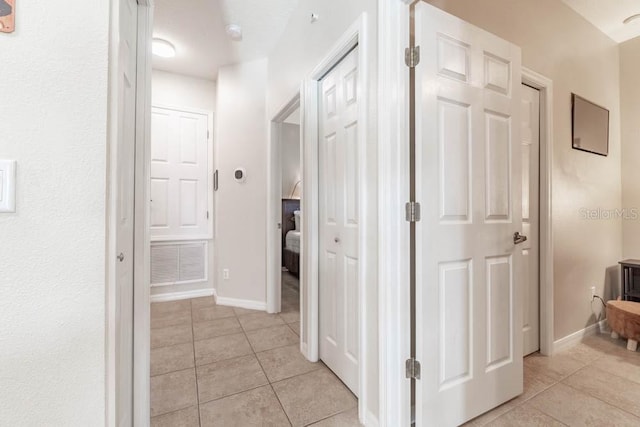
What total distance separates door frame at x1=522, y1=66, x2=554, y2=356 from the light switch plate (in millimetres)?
2791

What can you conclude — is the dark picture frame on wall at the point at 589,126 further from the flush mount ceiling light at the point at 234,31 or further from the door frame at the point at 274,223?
the flush mount ceiling light at the point at 234,31

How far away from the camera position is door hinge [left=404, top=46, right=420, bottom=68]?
1.26 m

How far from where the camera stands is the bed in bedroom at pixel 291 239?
4367 mm

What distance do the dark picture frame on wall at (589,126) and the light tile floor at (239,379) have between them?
2688 millimetres

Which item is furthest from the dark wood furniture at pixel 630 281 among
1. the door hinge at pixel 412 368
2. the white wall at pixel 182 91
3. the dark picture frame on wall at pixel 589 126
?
the white wall at pixel 182 91

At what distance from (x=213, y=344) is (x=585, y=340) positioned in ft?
10.2

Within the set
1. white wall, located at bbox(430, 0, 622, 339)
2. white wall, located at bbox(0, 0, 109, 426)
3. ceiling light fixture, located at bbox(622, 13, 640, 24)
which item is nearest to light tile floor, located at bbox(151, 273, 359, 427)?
white wall, located at bbox(0, 0, 109, 426)

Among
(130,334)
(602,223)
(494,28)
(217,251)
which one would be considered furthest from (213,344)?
(602,223)

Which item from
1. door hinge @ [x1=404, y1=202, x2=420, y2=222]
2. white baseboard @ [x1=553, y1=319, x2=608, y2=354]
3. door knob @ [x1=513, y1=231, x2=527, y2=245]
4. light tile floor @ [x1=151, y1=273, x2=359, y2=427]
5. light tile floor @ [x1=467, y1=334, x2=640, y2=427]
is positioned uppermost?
door hinge @ [x1=404, y1=202, x2=420, y2=222]

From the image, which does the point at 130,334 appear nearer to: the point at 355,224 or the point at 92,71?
the point at 92,71

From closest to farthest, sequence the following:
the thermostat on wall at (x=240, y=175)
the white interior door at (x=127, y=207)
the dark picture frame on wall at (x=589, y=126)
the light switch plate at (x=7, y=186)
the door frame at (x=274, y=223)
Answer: the light switch plate at (x=7, y=186) → the white interior door at (x=127, y=207) → the dark picture frame on wall at (x=589, y=126) → the door frame at (x=274, y=223) → the thermostat on wall at (x=240, y=175)

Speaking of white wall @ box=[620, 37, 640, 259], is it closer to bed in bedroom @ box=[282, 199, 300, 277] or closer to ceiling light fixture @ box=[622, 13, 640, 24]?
ceiling light fixture @ box=[622, 13, 640, 24]

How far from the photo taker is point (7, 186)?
2.05ft

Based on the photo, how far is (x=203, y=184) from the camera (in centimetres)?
370
